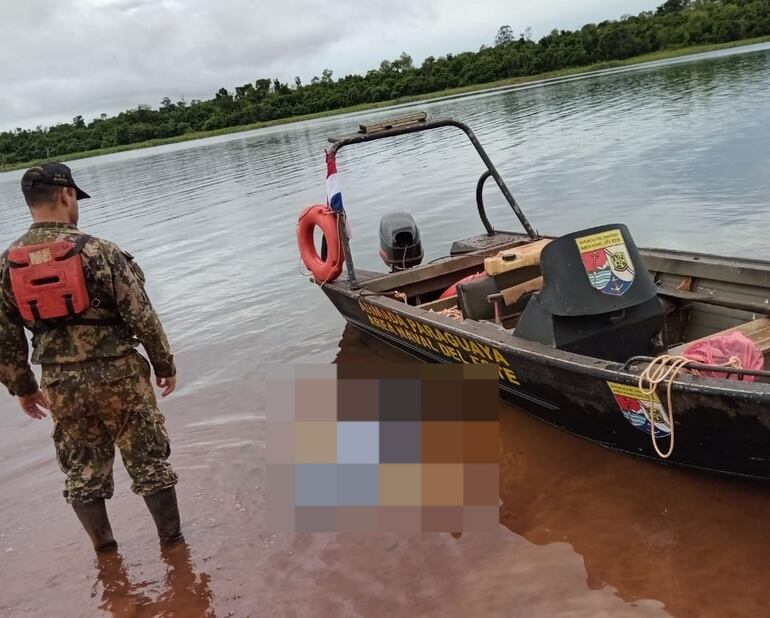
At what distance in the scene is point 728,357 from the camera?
3791 millimetres

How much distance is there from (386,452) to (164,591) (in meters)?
1.43

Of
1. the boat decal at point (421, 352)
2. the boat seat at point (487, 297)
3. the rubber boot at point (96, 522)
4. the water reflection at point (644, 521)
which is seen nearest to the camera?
the water reflection at point (644, 521)

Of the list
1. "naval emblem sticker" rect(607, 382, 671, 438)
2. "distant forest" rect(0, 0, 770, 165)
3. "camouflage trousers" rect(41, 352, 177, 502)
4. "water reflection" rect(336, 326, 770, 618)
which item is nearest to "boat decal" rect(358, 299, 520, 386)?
"water reflection" rect(336, 326, 770, 618)

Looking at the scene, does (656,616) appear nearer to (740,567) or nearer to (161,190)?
(740,567)

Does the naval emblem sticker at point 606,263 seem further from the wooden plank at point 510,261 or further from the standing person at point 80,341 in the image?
the standing person at point 80,341

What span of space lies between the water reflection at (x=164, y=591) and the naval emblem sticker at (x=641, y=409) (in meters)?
2.41

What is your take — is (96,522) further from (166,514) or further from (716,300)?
(716,300)

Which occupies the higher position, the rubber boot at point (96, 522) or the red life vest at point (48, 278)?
the red life vest at point (48, 278)

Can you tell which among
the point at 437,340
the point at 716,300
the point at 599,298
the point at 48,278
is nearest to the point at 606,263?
the point at 599,298

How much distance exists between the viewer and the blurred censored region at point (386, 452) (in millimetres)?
4020

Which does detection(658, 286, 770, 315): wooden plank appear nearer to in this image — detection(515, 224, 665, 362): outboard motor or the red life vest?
detection(515, 224, 665, 362): outboard motor

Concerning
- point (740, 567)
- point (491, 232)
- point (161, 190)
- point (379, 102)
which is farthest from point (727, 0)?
point (740, 567)

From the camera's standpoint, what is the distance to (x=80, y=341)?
3.42 meters

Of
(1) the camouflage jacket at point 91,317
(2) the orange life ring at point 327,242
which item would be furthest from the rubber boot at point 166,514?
(2) the orange life ring at point 327,242
